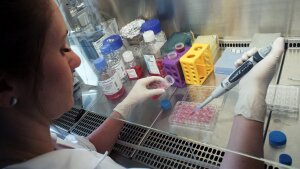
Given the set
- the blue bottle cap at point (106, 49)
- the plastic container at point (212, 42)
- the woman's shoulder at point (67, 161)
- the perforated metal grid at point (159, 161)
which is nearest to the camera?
the woman's shoulder at point (67, 161)

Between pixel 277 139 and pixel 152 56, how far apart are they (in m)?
0.58

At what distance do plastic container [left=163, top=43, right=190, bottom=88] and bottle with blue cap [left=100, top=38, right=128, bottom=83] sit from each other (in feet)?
0.79

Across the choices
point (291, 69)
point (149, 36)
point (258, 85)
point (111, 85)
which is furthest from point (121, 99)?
point (291, 69)

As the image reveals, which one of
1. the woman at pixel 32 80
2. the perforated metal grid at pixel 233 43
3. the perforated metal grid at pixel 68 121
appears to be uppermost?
the woman at pixel 32 80

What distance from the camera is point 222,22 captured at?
3.65 ft

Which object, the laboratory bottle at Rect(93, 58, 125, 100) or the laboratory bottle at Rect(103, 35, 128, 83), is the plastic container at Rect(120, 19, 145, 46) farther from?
the laboratory bottle at Rect(93, 58, 125, 100)

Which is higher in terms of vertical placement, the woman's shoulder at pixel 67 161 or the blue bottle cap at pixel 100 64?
the woman's shoulder at pixel 67 161

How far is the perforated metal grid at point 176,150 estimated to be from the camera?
2.52ft

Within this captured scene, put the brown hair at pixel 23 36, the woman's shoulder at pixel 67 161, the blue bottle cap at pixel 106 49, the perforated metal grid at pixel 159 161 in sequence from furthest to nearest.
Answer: the blue bottle cap at pixel 106 49 < the perforated metal grid at pixel 159 161 < the woman's shoulder at pixel 67 161 < the brown hair at pixel 23 36

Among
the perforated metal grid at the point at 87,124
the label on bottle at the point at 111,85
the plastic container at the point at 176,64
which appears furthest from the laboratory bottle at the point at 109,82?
the plastic container at the point at 176,64

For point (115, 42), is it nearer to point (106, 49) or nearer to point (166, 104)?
point (106, 49)

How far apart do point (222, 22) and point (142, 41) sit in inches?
15.0

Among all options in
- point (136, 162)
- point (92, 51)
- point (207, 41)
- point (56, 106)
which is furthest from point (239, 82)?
point (92, 51)

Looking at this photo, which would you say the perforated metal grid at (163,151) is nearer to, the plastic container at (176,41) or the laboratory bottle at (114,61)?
the laboratory bottle at (114,61)
